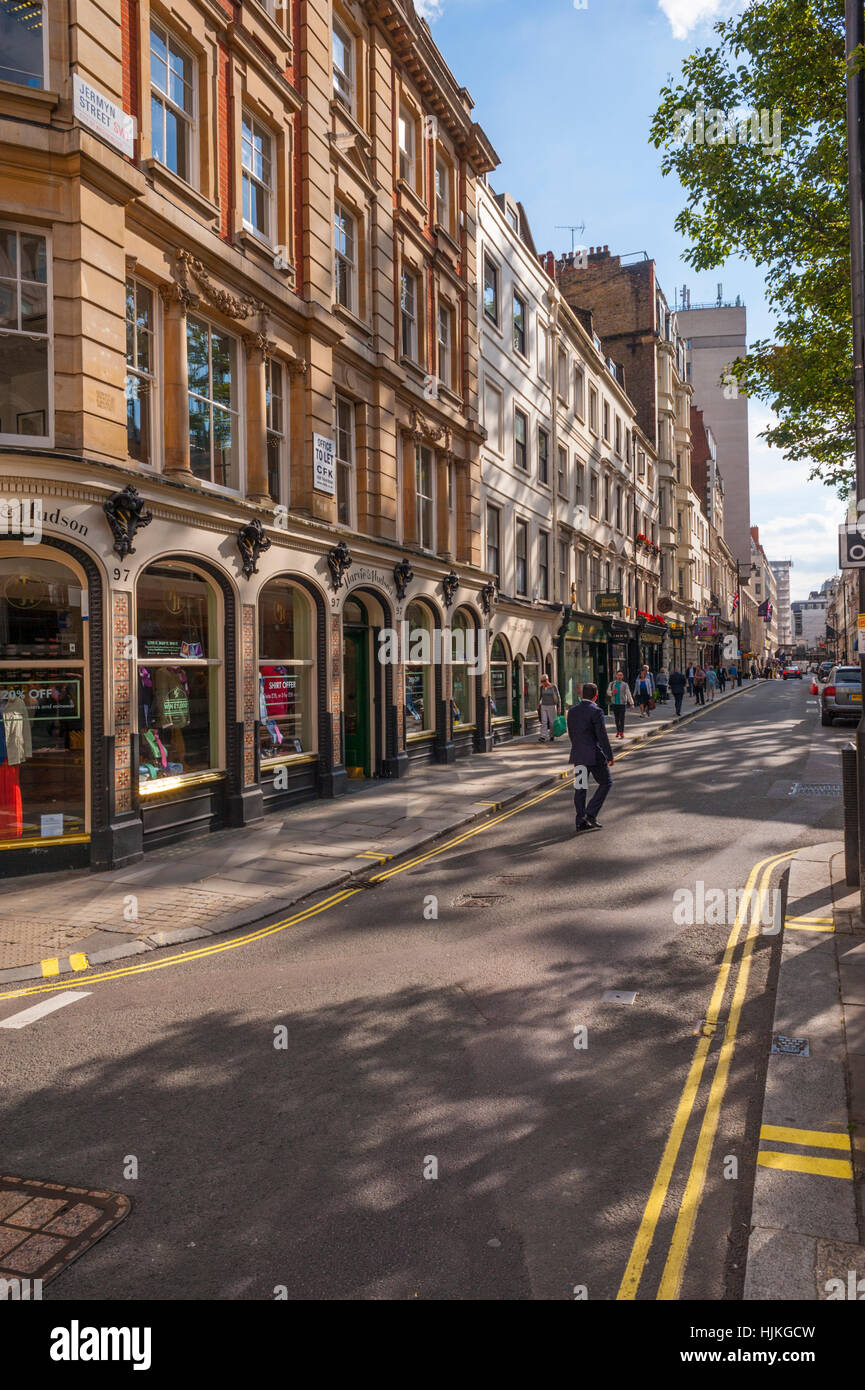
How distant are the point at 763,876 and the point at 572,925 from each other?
105 inches

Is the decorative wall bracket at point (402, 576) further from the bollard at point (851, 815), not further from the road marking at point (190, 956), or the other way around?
the bollard at point (851, 815)

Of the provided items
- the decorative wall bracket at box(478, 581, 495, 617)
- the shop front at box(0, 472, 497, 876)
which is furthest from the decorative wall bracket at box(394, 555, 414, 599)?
the decorative wall bracket at box(478, 581, 495, 617)

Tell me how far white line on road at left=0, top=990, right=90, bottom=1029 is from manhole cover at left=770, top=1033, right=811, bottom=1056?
4.72 m

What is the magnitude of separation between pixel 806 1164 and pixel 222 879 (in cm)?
732

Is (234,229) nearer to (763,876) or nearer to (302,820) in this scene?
(302,820)

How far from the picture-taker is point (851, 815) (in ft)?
26.9

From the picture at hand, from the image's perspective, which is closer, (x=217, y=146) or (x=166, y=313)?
(x=166, y=313)

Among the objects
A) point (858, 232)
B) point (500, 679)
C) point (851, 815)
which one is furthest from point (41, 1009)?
point (500, 679)

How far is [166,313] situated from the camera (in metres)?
12.2

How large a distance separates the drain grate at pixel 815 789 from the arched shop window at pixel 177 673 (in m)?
9.44

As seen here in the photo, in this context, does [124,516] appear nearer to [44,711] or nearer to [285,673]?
[44,711]

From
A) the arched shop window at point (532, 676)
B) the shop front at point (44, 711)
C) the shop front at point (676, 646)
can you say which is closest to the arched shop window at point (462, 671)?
the arched shop window at point (532, 676)

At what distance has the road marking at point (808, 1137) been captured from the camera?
404 centimetres
